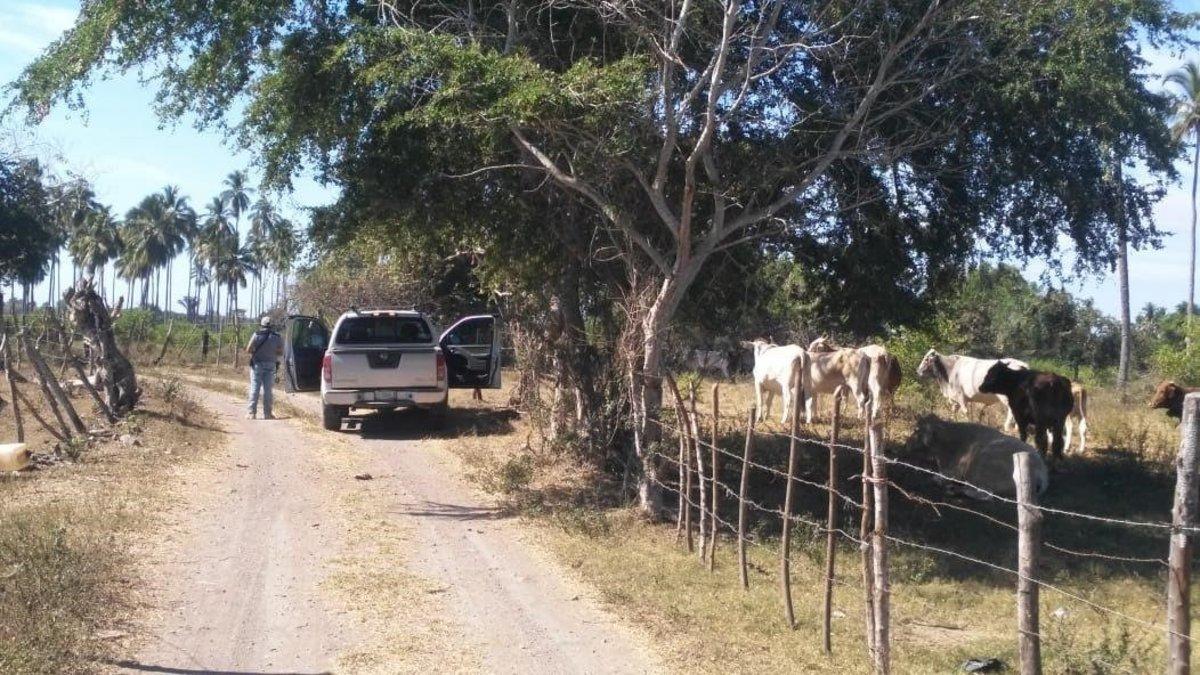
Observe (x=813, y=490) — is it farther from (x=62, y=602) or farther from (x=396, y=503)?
(x=62, y=602)

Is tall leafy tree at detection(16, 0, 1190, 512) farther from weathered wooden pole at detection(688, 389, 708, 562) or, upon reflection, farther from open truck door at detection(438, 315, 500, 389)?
open truck door at detection(438, 315, 500, 389)

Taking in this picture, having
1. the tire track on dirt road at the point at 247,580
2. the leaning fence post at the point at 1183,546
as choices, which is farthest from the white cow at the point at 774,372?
the leaning fence post at the point at 1183,546

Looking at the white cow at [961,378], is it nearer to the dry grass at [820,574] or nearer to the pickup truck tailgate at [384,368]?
the dry grass at [820,574]

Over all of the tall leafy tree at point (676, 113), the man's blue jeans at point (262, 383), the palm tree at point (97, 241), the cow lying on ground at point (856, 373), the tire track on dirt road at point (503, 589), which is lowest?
the tire track on dirt road at point (503, 589)

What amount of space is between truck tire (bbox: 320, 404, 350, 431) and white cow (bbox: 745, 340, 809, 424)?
6965 millimetres

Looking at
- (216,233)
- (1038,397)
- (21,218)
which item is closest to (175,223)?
(216,233)

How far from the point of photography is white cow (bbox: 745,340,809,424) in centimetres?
1769

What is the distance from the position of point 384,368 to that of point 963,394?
9.78m

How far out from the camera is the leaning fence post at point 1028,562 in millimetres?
6215

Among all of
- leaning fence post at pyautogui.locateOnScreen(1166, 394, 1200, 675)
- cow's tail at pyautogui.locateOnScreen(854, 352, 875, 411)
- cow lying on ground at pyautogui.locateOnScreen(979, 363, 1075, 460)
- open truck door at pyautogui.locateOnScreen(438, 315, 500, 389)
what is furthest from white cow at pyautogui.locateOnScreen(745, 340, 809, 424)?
leaning fence post at pyautogui.locateOnScreen(1166, 394, 1200, 675)

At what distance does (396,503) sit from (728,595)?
4.91m

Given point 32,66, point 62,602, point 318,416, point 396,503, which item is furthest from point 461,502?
point 318,416

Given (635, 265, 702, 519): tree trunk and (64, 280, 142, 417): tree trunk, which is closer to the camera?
(635, 265, 702, 519): tree trunk

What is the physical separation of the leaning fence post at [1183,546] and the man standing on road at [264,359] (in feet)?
53.0
